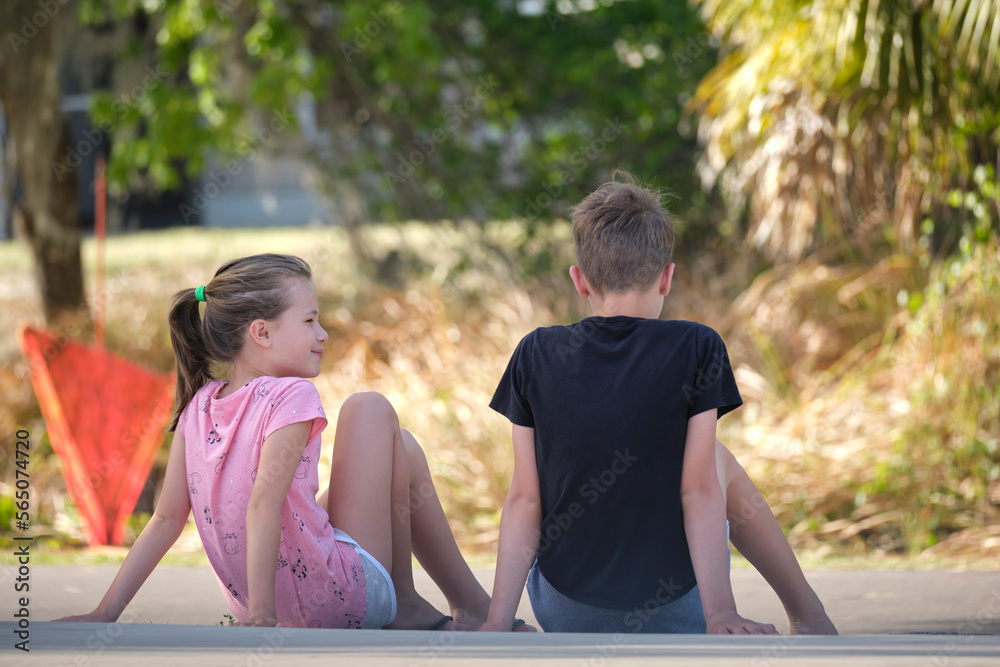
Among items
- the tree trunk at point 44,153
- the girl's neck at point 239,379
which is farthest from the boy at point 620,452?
the tree trunk at point 44,153

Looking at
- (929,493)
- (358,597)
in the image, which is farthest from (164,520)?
(929,493)

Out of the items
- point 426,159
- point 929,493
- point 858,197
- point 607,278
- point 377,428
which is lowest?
point 929,493

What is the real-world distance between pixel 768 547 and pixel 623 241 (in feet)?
2.69

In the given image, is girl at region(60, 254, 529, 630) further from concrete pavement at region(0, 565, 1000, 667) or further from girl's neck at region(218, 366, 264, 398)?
concrete pavement at region(0, 565, 1000, 667)

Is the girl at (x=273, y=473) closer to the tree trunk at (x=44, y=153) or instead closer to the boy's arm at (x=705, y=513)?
the boy's arm at (x=705, y=513)

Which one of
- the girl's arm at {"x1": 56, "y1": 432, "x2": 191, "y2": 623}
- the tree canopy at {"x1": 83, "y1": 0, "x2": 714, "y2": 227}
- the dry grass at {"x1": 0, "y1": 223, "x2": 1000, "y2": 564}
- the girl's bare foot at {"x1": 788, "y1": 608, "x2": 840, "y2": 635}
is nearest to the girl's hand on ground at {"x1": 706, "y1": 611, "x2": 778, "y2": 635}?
the girl's bare foot at {"x1": 788, "y1": 608, "x2": 840, "y2": 635}

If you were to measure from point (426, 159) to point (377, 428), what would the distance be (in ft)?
19.8

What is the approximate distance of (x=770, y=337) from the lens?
585 centimetres

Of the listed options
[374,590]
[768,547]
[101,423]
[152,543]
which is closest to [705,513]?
[768,547]

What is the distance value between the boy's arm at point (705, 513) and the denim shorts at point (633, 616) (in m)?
0.06

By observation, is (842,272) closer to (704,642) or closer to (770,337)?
(770,337)

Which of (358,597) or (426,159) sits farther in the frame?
(426,159)

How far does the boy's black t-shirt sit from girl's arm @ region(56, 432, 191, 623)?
842 mm

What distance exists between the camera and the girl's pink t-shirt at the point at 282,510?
2242 mm
